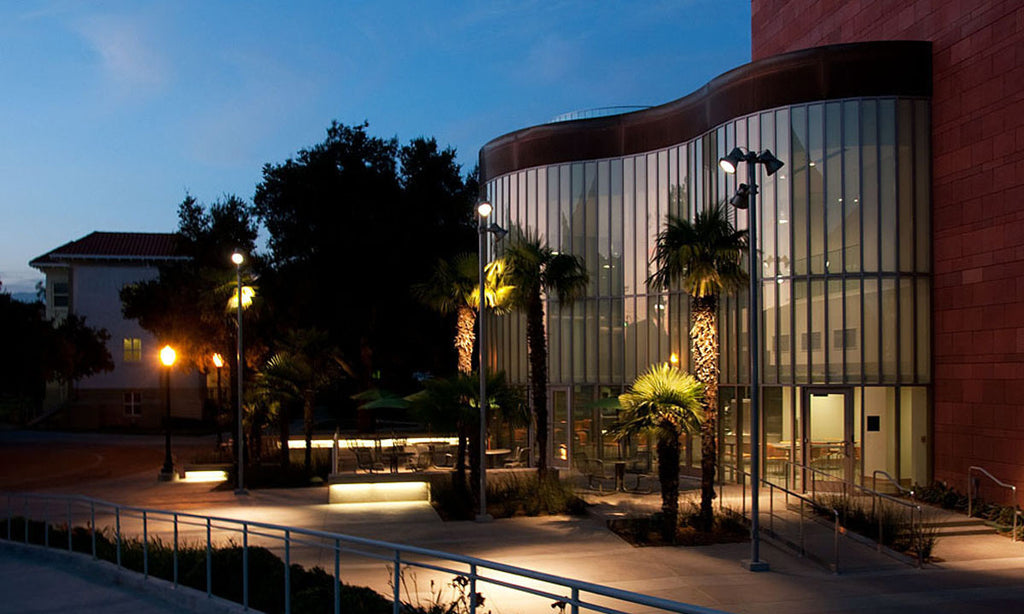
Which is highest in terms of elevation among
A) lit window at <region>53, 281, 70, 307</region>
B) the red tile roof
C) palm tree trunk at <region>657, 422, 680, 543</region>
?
the red tile roof

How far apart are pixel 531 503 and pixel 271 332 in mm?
22413

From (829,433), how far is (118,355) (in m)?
47.9

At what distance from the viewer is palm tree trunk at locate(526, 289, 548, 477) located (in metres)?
21.7

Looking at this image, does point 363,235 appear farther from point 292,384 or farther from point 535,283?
point 535,283

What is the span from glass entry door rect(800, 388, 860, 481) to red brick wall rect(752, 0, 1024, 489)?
2031mm

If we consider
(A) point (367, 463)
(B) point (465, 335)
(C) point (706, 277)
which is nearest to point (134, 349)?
(A) point (367, 463)

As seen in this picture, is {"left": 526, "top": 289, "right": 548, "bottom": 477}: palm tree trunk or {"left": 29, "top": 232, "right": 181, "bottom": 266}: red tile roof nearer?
{"left": 526, "top": 289, "right": 548, "bottom": 477}: palm tree trunk

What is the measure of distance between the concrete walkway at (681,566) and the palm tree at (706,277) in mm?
1823

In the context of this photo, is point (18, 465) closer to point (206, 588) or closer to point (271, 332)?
point (271, 332)

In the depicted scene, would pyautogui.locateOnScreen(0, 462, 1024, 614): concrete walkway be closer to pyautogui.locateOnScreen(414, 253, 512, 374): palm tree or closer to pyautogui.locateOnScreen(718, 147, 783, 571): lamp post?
pyautogui.locateOnScreen(718, 147, 783, 571): lamp post

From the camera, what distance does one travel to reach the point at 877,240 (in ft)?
73.7

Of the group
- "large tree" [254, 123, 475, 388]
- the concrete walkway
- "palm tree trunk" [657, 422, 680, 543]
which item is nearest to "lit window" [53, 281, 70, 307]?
"large tree" [254, 123, 475, 388]

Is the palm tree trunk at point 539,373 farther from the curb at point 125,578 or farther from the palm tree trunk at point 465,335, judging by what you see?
the curb at point 125,578

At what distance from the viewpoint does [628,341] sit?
28.1 meters
